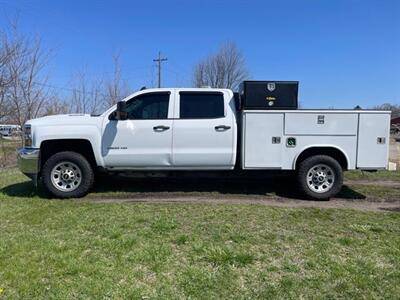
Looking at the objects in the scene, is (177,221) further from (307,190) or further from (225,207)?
(307,190)

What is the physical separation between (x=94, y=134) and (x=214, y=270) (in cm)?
408

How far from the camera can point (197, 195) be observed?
7.60 meters

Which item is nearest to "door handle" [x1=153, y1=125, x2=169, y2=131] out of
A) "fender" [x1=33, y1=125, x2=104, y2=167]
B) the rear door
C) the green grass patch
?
the rear door

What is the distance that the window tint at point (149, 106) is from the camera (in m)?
7.26

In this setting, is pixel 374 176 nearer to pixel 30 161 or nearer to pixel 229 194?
pixel 229 194

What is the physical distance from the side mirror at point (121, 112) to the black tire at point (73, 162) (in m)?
1.03

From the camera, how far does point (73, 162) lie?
283 inches

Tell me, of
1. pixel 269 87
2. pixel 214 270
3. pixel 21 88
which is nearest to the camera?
pixel 214 270

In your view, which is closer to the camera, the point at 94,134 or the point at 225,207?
the point at 225,207

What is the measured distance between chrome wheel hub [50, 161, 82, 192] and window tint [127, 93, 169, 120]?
143cm

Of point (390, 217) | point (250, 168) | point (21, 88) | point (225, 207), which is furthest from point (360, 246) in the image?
point (21, 88)

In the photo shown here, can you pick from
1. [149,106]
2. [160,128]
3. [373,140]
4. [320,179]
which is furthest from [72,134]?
[373,140]

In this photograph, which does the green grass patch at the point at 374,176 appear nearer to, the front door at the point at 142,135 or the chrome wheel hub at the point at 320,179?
the chrome wheel hub at the point at 320,179

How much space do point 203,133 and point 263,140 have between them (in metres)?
1.12
